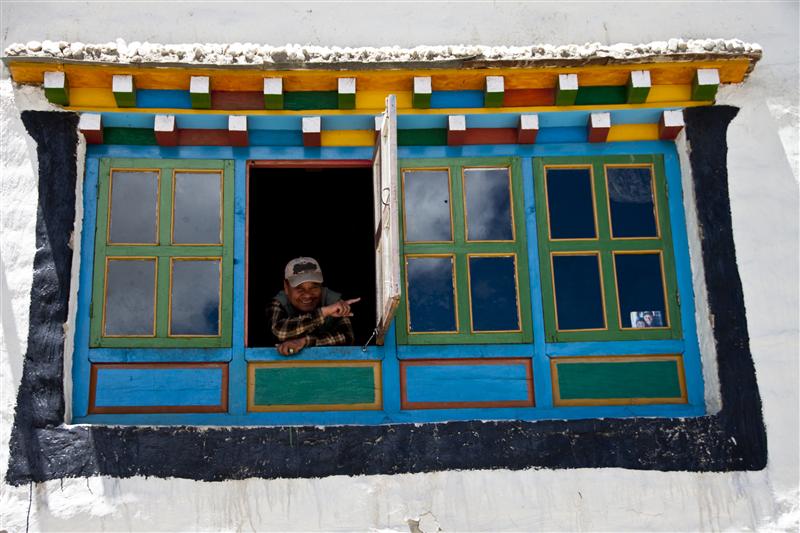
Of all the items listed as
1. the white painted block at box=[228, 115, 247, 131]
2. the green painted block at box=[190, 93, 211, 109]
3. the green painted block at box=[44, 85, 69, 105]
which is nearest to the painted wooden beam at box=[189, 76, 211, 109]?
→ the green painted block at box=[190, 93, 211, 109]

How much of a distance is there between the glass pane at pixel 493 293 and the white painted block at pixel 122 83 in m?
1.95

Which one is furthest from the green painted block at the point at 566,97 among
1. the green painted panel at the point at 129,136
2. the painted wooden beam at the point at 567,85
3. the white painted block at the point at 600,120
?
the green painted panel at the point at 129,136

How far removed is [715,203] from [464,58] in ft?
4.91

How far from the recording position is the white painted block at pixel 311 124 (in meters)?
5.78

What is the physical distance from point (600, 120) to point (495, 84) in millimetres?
592

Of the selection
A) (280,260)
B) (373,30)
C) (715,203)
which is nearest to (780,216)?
(715,203)

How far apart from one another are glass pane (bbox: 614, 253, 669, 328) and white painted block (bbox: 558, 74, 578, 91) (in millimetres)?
897

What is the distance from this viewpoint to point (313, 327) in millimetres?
5910

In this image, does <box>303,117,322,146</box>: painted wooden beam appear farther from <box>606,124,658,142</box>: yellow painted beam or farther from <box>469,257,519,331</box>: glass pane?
<box>606,124,658,142</box>: yellow painted beam

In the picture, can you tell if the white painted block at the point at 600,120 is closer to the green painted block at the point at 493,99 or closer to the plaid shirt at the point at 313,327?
the green painted block at the point at 493,99

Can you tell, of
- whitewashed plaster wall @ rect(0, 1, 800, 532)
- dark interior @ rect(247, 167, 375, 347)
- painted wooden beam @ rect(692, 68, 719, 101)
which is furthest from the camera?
dark interior @ rect(247, 167, 375, 347)

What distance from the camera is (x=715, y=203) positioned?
5.78 m

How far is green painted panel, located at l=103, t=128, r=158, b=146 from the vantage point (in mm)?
5871

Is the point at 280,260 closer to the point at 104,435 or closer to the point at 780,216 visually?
the point at 104,435
